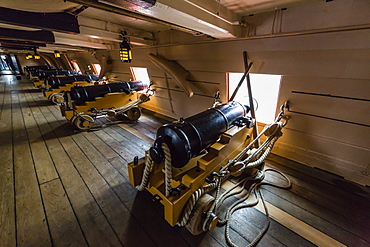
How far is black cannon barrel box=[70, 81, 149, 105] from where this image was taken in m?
3.39

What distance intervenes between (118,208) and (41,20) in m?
2.12

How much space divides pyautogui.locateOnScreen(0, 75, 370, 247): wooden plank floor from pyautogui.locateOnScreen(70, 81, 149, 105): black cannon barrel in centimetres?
123

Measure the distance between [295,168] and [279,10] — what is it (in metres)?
1.94

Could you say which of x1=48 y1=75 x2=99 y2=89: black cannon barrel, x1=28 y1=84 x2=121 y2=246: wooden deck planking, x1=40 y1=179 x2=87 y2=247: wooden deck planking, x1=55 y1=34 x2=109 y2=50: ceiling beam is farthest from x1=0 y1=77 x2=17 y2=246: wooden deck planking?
x1=48 y1=75 x2=99 y2=89: black cannon barrel

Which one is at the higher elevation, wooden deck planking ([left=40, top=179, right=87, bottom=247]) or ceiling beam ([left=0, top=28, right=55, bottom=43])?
ceiling beam ([left=0, top=28, right=55, bottom=43])

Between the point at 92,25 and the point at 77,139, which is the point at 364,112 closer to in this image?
the point at 92,25

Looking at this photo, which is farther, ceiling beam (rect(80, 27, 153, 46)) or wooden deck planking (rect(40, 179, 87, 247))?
ceiling beam (rect(80, 27, 153, 46))

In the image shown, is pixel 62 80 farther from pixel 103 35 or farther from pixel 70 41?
pixel 103 35

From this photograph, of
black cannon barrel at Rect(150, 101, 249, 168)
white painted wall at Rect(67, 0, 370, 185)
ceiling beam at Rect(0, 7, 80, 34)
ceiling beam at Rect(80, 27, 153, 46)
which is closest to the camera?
black cannon barrel at Rect(150, 101, 249, 168)

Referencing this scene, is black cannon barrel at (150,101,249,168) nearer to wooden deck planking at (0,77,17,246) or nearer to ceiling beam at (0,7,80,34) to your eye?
wooden deck planking at (0,77,17,246)

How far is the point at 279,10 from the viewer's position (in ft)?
5.58

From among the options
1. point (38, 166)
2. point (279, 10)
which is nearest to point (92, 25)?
point (38, 166)

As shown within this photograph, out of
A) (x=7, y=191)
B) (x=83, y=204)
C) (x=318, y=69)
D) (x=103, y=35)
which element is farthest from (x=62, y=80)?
(x=318, y=69)

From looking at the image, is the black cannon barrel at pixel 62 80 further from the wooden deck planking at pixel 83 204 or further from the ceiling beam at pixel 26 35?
the wooden deck planking at pixel 83 204
